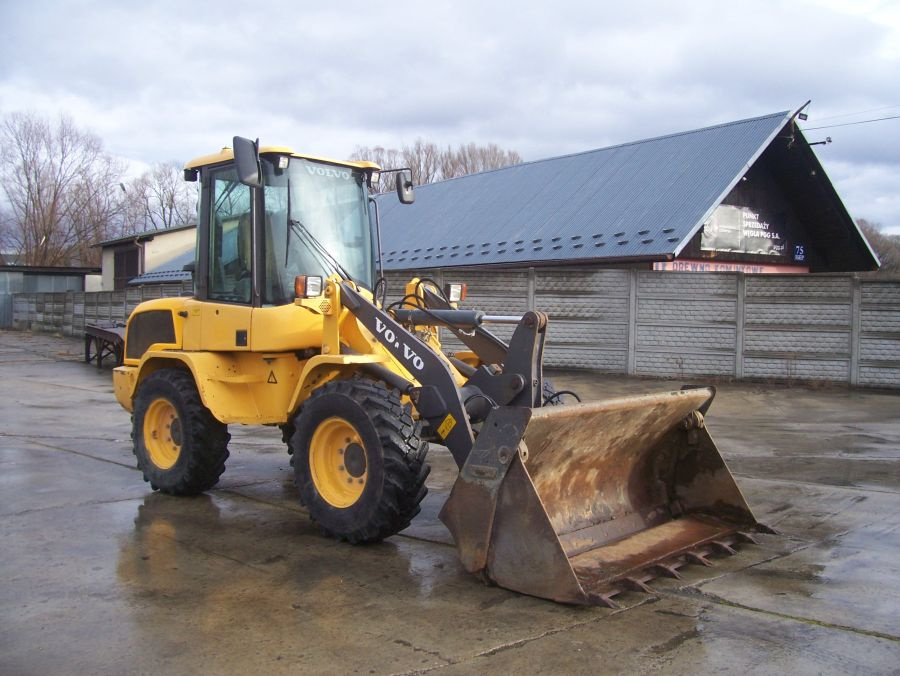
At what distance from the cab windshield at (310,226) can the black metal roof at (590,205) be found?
1102cm

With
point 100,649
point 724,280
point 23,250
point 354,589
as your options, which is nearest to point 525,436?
point 354,589

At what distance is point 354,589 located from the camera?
16.5ft

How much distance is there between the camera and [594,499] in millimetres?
5879

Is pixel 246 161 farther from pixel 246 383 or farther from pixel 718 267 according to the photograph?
pixel 718 267

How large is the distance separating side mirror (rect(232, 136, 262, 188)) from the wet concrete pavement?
98.7 inches

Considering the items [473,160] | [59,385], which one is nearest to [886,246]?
[473,160]

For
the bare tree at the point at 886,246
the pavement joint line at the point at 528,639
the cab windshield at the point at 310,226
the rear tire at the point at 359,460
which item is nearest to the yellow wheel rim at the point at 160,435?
the cab windshield at the point at 310,226

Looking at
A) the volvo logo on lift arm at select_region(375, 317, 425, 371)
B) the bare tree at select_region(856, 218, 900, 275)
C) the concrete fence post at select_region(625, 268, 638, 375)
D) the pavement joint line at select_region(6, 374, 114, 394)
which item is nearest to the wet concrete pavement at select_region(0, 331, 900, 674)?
the volvo logo on lift arm at select_region(375, 317, 425, 371)

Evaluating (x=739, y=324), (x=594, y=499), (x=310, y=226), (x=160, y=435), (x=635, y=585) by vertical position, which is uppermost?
(x=310, y=226)

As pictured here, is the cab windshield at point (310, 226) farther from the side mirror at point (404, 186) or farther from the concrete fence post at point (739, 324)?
the concrete fence post at point (739, 324)

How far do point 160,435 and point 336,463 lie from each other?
2.35 m

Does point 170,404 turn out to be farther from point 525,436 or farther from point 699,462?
point 699,462

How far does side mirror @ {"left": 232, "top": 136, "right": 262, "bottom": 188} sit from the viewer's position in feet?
19.6

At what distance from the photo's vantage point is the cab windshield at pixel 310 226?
678cm
